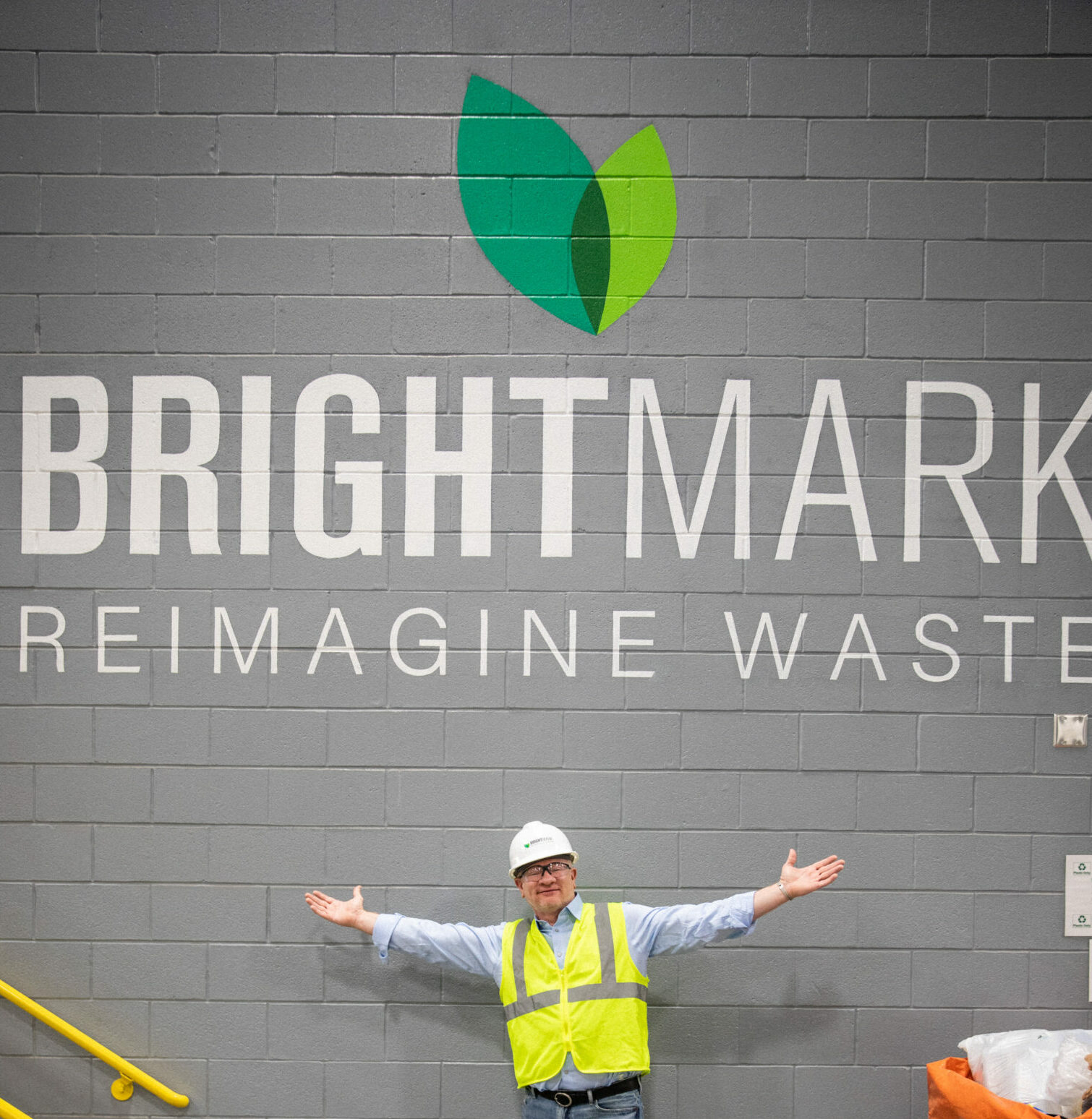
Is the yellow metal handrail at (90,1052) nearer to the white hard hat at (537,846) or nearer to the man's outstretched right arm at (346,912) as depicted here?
the man's outstretched right arm at (346,912)

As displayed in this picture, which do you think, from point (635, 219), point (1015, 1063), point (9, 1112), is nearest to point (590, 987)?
point (1015, 1063)

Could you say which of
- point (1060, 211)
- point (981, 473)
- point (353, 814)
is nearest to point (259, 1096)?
point (353, 814)

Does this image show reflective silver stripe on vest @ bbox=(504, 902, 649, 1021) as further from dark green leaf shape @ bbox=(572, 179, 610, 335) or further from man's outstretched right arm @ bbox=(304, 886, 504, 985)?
dark green leaf shape @ bbox=(572, 179, 610, 335)

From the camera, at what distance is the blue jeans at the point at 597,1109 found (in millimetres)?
2727

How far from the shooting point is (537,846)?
280cm

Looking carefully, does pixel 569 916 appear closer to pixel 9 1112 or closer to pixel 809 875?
pixel 809 875

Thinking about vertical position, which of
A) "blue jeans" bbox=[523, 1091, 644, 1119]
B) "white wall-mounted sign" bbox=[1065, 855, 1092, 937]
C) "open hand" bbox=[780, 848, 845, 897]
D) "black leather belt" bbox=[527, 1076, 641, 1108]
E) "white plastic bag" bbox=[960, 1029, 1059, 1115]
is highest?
"open hand" bbox=[780, 848, 845, 897]

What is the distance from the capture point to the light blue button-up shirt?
275cm

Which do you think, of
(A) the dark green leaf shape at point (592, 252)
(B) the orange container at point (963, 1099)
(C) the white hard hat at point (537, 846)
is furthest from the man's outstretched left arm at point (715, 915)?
(A) the dark green leaf shape at point (592, 252)

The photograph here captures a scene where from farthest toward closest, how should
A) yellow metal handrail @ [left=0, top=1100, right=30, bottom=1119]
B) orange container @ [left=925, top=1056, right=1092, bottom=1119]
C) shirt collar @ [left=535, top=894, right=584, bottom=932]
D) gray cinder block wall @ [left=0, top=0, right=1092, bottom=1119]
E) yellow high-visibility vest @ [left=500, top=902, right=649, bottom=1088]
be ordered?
gray cinder block wall @ [left=0, top=0, right=1092, bottom=1119]
yellow metal handrail @ [left=0, top=1100, right=30, bottom=1119]
shirt collar @ [left=535, top=894, right=584, bottom=932]
yellow high-visibility vest @ [left=500, top=902, right=649, bottom=1088]
orange container @ [left=925, top=1056, right=1092, bottom=1119]

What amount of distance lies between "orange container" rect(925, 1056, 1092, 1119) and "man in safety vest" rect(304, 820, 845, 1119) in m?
0.65

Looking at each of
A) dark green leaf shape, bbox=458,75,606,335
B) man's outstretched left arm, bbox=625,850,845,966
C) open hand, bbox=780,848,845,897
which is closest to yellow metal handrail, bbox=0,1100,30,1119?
man's outstretched left arm, bbox=625,850,845,966

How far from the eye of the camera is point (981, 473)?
3.11m

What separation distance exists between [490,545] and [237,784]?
1.10m
